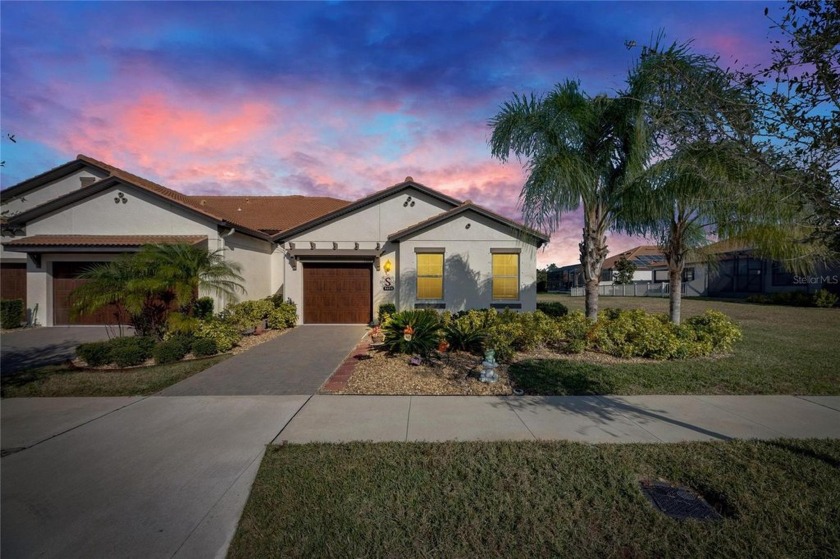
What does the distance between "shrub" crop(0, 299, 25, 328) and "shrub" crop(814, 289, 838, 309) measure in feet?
130

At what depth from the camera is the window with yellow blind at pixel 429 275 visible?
14.0 m

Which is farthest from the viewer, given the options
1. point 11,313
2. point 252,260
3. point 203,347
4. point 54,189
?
point 54,189

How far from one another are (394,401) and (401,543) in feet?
10.3

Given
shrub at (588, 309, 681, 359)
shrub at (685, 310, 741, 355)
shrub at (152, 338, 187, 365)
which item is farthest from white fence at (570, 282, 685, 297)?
shrub at (152, 338, 187, 365)

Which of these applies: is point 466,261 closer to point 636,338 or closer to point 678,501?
point 636,338

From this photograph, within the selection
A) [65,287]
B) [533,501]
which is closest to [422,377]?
[533,501]

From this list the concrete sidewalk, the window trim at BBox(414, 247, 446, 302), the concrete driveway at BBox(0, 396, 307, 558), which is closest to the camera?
the concrete driveway at BBox(0, 396, 307, 558)

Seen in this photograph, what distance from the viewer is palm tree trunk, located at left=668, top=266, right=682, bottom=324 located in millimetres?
10453

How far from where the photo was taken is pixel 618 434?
467 cm

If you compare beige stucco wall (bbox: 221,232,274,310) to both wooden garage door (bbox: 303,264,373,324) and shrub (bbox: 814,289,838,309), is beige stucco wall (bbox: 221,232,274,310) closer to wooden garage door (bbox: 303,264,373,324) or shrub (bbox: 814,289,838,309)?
wooden garage door (bbox: 303,264,373,324)

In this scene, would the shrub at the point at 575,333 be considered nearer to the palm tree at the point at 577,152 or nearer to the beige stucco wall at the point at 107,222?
the palm tree at the point at 577,152

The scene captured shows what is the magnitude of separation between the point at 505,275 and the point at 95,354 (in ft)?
39.2

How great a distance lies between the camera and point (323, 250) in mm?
14844

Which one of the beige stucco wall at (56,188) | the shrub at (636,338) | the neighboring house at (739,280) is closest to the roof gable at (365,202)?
the shrub at (636,338)
